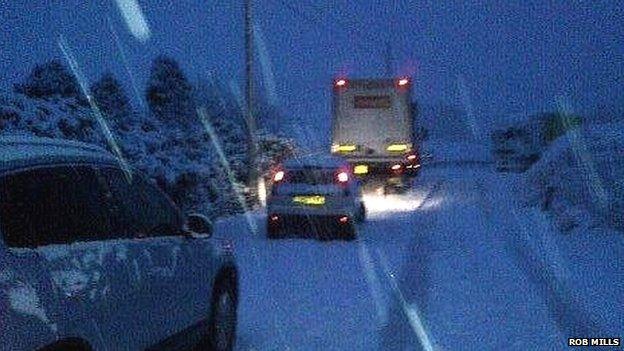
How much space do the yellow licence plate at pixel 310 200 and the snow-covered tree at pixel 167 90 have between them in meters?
35.8

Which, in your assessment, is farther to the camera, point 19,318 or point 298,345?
point 298,345

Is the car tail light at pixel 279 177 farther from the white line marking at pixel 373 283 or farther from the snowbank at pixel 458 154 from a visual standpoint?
the snowbank at pixel 458 154

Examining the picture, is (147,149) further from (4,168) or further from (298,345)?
(4,168)

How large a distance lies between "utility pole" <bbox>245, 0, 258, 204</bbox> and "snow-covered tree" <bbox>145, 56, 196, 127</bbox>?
26.7 m

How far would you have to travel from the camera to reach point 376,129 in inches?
1200

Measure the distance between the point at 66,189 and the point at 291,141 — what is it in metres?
30.2

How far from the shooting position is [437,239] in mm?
17047

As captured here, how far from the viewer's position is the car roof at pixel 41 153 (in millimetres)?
4438

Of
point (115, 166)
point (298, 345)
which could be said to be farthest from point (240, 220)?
point (115, 166)

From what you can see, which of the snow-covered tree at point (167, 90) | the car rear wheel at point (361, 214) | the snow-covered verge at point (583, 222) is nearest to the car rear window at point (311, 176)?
the car rear wheel at point (361, 214)

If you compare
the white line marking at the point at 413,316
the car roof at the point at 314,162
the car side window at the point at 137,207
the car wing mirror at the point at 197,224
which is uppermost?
the car side window at the point at 137,207

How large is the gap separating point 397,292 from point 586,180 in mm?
8916

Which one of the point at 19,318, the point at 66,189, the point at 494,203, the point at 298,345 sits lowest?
the point at 494,203

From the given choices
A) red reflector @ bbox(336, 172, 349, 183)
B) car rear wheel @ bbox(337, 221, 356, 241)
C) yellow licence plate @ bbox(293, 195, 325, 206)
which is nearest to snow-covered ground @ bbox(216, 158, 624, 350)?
car rear wheel @ bbox(337, 221, 356, 241)
